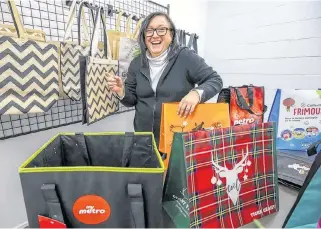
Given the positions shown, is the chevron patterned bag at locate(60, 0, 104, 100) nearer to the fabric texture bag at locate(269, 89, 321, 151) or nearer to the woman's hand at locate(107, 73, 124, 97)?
the woman's hand at locate(107, 73, 124, 97)

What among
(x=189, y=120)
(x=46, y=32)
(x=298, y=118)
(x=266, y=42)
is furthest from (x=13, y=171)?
(x=266, y=42)

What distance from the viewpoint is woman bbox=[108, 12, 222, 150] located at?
1151 millimetres

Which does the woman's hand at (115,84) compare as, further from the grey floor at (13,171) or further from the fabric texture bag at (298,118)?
the fabric texture bag at (298,118)

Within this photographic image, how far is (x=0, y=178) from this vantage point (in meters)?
1.15

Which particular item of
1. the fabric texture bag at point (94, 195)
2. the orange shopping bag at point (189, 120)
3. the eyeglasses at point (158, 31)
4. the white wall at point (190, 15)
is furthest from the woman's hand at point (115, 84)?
the white wall at point (190, 15)

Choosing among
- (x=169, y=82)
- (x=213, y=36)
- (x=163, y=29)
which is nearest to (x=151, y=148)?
(x=169, y=82)

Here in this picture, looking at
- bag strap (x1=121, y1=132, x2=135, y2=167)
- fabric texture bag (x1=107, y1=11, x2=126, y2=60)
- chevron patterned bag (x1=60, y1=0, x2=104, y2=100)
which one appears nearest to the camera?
bag strap (x1=121, y1=132, x2=135, y2=167)

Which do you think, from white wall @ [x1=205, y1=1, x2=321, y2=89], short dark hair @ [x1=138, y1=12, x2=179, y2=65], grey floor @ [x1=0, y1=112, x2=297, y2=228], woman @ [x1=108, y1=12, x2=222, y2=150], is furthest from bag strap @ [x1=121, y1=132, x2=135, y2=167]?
white wall @ [x1=205, y1=1, x2=321, y2=89]

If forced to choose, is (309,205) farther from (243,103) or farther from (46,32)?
(46,32)

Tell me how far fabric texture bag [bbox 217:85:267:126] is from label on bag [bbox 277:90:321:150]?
0.11 metres

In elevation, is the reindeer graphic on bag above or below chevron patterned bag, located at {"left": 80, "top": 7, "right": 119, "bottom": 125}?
below

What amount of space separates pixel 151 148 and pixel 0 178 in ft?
3.04

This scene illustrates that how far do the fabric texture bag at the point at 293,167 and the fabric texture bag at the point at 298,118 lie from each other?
60mm

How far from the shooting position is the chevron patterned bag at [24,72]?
791 mm
